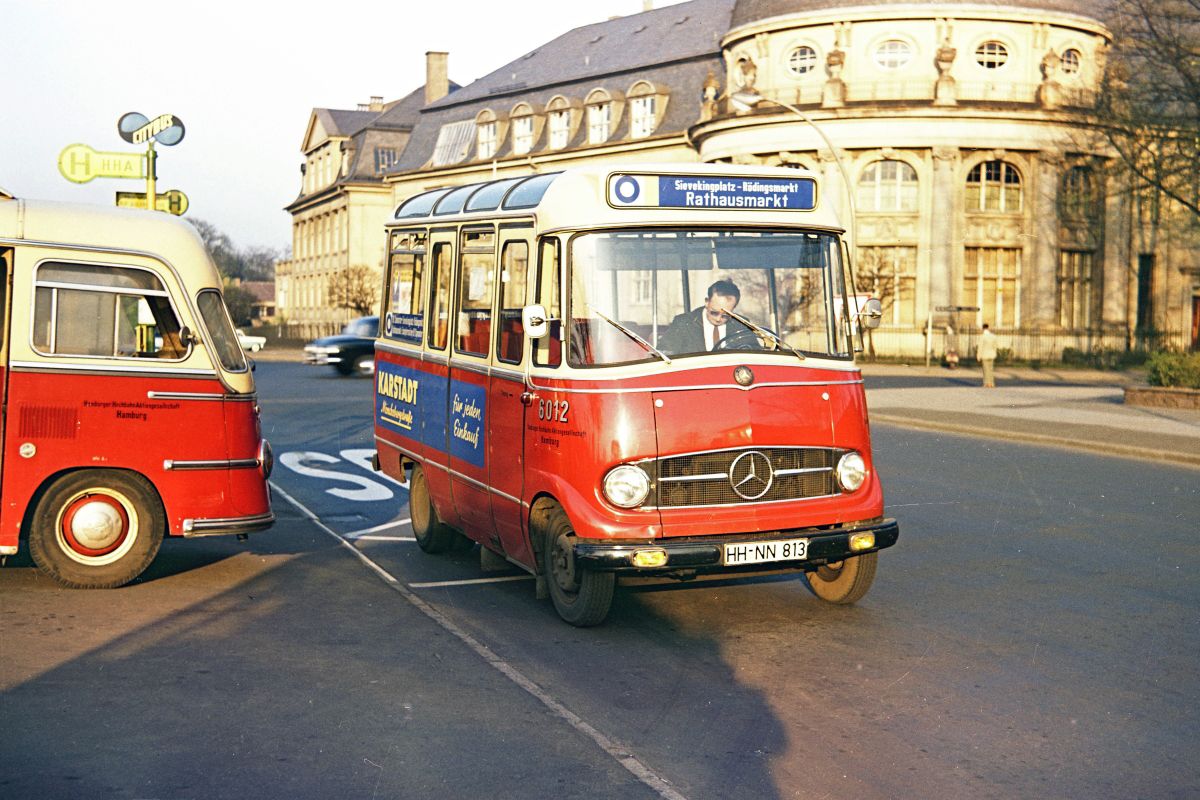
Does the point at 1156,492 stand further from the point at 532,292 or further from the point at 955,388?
the point at 955,388

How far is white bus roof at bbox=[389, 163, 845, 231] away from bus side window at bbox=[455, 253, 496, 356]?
606 millimetres

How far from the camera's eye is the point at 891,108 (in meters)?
56.0

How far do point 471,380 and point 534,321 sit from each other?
4.93ft

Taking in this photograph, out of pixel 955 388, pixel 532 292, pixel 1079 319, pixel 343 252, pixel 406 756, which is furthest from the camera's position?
pixel 343 252

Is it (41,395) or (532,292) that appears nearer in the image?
(532,292)

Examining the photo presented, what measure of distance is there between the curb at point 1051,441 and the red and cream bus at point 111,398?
14137mm

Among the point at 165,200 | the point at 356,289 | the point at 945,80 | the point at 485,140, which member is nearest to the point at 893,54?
→ the point at 945,80

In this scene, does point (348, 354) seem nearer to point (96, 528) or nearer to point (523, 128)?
point (96, 528)

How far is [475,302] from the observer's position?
9984mm

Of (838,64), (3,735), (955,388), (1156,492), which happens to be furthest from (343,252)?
(3,735)

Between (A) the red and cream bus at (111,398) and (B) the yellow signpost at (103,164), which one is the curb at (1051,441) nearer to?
(B) the yellow signpost at (103,164)

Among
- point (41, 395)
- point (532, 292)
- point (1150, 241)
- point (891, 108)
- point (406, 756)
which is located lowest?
point (406, 756)

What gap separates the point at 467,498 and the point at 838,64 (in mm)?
49501

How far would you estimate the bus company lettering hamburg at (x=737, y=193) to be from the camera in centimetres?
870
